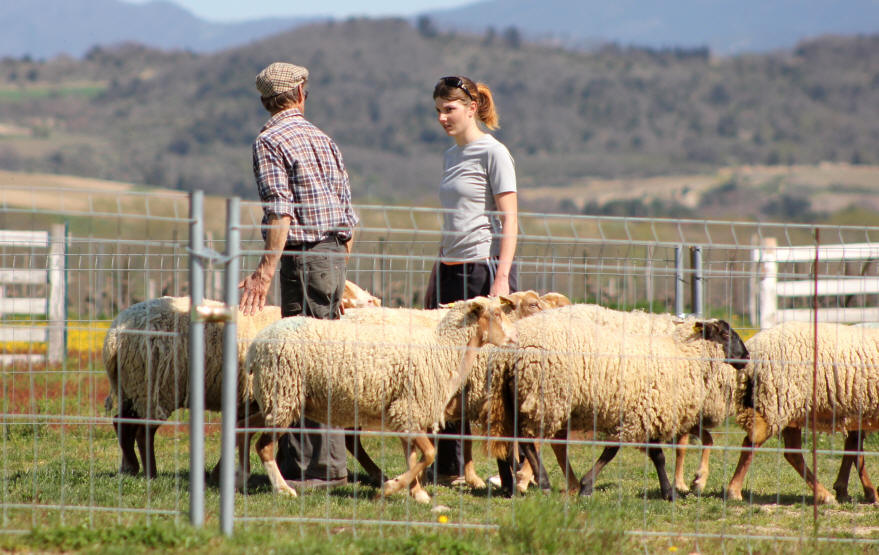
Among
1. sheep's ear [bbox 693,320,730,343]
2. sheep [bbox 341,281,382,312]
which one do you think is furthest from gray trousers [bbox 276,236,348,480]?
sheep's ear [bbox 693,320,730,343]

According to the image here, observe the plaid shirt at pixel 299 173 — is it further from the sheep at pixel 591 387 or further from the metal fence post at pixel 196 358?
the sheep at pixel 591 387

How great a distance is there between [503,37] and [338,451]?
158m

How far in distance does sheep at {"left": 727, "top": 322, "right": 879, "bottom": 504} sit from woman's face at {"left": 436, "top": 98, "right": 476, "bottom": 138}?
8.99 feet

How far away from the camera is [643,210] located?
82250 mm

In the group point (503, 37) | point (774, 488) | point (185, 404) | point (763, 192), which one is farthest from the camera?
point (503, 37)

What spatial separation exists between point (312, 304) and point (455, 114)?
5.66 ft

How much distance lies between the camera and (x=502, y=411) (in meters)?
7.36

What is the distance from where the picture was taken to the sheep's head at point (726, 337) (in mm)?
7570

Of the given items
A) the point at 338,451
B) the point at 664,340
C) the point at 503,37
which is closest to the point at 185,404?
the point at 338,451

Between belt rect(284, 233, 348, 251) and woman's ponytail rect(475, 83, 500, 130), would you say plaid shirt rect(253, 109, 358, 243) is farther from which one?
woman's ponytail rect(475, 83, 500, 130)

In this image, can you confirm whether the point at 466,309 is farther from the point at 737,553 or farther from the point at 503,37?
the point at 503,37

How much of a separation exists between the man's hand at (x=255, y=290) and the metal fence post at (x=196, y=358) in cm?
108

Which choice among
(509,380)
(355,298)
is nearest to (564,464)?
(509,380)

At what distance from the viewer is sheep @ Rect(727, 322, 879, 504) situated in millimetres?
7398
